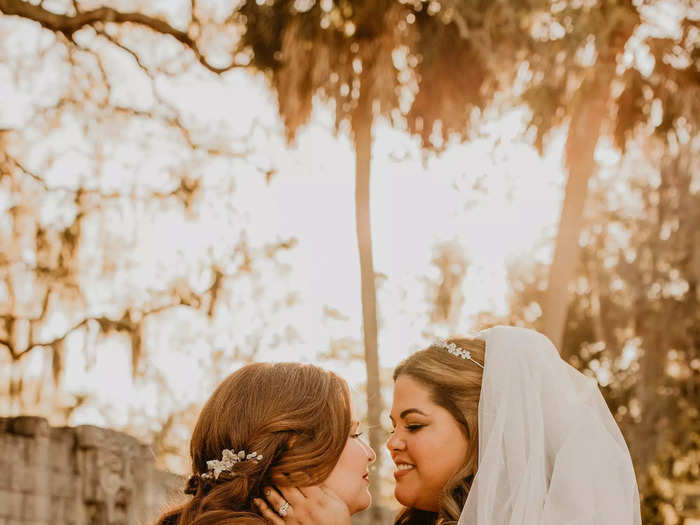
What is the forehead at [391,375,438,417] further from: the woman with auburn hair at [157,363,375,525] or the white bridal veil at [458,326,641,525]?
the woman with auburn hair at [157,363,375,525]

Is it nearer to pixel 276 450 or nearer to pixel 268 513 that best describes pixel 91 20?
pixel 276 450

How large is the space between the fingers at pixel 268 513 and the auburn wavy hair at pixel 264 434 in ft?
0.06

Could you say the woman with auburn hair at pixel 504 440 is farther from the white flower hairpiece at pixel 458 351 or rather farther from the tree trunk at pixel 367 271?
the tree trunk at pixel 367 271

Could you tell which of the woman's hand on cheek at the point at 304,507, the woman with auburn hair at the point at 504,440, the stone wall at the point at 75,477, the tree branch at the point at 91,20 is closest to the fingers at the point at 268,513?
the woman's hand on cheek at the point at 304,507

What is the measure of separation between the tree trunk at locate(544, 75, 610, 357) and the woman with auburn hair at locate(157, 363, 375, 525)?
28.4ft

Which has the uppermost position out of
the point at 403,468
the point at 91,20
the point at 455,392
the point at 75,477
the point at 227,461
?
the point at 91,20

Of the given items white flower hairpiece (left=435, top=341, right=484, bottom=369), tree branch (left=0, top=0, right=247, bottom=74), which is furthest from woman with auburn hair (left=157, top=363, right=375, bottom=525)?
tree branch (left=0, top=0, right=247, bottom=74)

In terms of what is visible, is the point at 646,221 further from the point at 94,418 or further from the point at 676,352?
the point at 94,418

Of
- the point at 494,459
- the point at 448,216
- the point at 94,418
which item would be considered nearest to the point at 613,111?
the point at 448,216

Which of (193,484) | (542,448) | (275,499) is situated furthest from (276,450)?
(542,448)

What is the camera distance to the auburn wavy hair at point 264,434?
12.8 ft

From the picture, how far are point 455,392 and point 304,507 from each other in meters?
1.01

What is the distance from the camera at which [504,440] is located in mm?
4406

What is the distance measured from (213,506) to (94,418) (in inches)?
669
